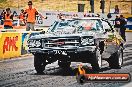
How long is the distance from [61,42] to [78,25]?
1.27 meters

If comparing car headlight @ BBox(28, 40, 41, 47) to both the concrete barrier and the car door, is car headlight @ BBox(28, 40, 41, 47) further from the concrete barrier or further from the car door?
the concrete barrier

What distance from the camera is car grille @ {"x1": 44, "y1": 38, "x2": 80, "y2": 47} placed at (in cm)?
1073

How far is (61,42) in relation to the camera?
10789 mm

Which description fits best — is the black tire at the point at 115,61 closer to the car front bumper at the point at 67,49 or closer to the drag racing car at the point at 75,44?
the drag racing car at the point at 75,44

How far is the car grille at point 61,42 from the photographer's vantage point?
10.7 metres

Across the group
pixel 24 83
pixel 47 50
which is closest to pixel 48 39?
pixel 47 50

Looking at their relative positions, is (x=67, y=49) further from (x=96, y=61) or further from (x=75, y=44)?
(x=96, y=61)

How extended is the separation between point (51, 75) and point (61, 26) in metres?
1.70

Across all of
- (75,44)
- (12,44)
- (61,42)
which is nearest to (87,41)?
(75,44)

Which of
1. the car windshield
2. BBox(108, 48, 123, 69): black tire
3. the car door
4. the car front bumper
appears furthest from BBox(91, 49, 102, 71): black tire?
BBox(108, 48, 123, 69): black tire

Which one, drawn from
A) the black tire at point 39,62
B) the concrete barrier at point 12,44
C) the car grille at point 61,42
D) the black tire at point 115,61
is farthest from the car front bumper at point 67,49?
the concrete barrier at point 12,44

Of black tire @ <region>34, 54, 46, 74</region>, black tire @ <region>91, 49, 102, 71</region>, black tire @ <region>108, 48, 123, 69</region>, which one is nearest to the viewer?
black tire @ <region>91, 49, 102, 71</region>

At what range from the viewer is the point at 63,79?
10117 mm

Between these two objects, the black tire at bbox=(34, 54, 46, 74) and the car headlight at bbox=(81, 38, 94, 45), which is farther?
the black tire at bbox=(34, 54, 46, 74)
